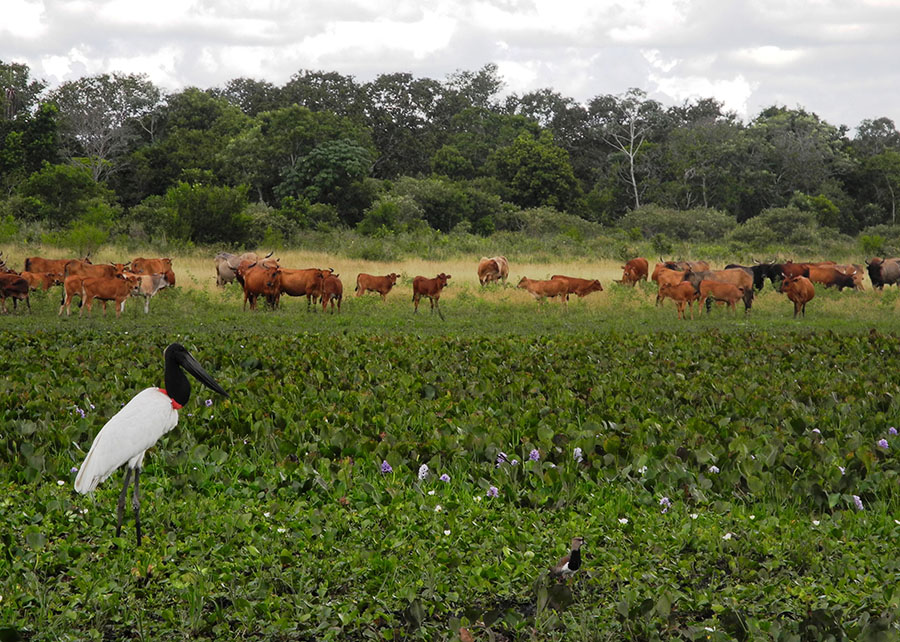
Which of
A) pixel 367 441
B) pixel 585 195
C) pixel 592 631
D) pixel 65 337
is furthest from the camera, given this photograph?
pixel 585 195

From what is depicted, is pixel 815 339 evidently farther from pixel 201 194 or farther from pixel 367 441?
pixel 201 194

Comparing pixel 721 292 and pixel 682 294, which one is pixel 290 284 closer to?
pixel 682 294

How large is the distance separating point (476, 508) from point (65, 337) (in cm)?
1126

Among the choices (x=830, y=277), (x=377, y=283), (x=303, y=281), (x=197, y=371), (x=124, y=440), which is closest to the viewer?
(x=124, y=440)

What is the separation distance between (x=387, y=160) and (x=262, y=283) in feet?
159

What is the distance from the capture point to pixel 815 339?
1584 cm

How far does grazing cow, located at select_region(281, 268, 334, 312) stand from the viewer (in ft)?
79.3

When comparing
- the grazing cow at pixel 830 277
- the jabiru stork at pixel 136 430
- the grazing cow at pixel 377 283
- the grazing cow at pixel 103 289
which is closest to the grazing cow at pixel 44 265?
the grazing cow at pixel 103 289

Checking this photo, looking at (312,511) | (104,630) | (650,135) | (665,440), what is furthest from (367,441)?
(650,135)

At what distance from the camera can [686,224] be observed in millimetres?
55875

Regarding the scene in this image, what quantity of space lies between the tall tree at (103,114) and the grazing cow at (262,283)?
34505mm

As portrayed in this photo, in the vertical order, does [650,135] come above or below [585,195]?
above

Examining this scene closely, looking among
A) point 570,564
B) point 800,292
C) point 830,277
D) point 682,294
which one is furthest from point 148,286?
point 830,277

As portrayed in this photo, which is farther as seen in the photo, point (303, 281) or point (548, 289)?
point (548, 289)
